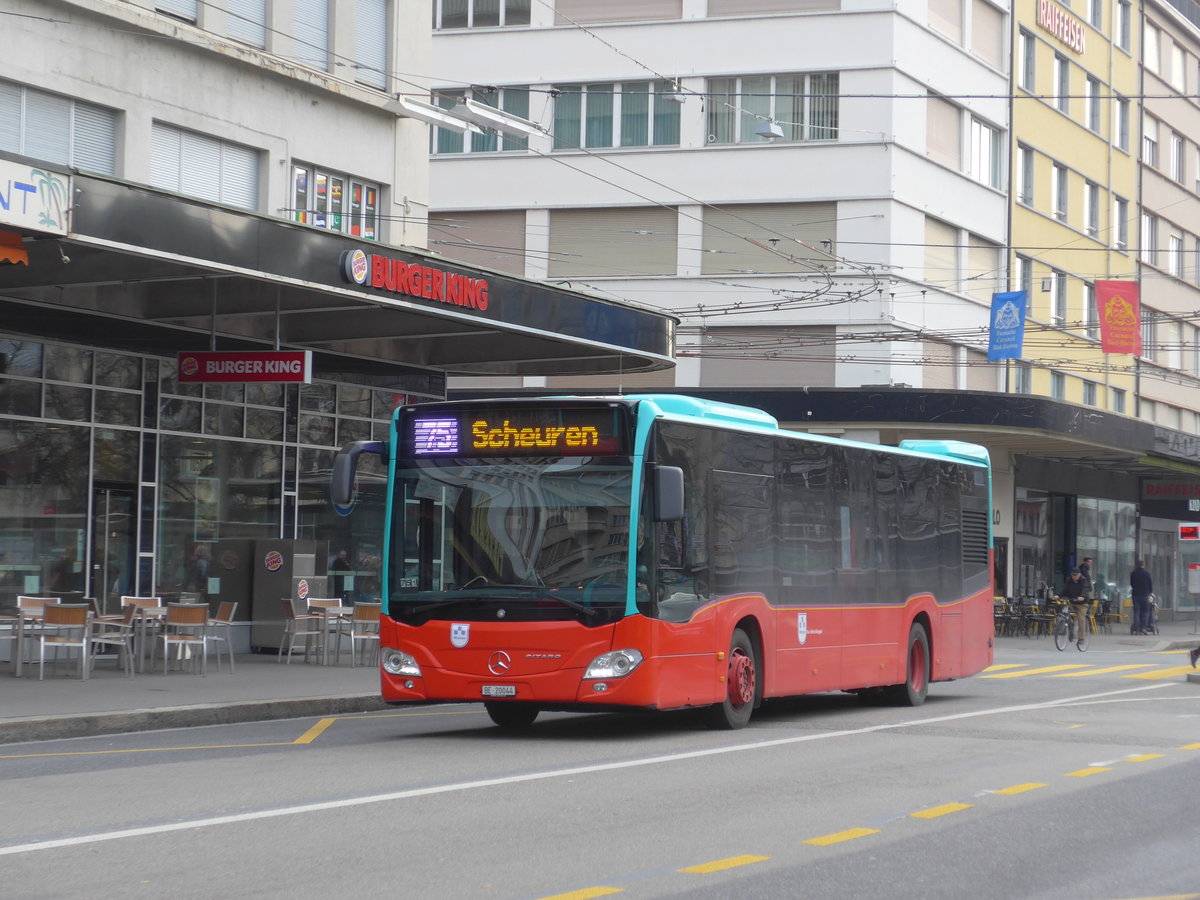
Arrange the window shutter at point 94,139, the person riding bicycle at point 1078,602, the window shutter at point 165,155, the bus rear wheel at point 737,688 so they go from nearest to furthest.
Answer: the bus rear wheel at point 737,688 → the window shutter at point 94,139 → the window shutter at point 165,155 → the person riding bicycle at point 1078,602

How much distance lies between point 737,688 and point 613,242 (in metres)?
26.0

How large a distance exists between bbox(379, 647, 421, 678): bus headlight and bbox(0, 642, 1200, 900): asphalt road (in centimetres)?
58

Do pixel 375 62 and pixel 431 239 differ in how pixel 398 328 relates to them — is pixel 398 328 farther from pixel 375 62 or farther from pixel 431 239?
pixel 431 239

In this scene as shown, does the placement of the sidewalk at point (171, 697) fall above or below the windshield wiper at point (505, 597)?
below

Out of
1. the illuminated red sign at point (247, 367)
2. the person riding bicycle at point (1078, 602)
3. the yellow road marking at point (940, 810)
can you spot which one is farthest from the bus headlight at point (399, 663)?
the person riding bicycle at point (1078, 602)

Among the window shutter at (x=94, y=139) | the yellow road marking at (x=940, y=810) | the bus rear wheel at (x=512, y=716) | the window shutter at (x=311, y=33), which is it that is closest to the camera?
the yellow road marking at (x=940, y=810)

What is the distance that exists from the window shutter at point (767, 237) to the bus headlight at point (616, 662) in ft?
84.7

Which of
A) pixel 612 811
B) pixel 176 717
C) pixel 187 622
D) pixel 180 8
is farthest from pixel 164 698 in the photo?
pixel 180 8

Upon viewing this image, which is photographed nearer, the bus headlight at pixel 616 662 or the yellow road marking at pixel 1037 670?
the bus headlight at pixel 616 662

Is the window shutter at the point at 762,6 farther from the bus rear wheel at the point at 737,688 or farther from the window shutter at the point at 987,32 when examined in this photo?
the bus rear wheel at the point at 737,688

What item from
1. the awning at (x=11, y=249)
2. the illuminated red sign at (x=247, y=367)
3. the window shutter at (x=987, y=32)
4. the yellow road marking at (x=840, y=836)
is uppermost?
the window shutter at (x=987, y=32)

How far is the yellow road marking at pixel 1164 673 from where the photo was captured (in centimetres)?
2467

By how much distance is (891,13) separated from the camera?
125ft

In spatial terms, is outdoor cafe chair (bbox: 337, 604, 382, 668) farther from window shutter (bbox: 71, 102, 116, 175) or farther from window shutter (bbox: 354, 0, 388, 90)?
window shutter (bbox: 354, 0, 388, 90)
